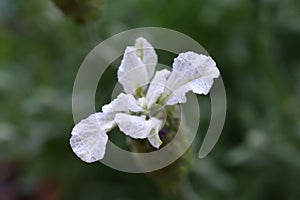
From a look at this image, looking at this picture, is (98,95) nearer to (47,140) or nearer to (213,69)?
(47,140)

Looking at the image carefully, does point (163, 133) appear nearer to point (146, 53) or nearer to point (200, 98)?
point (146, 53)

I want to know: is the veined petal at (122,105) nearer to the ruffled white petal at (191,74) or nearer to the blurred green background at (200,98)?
the ruffled white petal at (191,74)

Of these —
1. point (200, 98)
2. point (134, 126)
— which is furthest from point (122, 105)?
point (200, 98)

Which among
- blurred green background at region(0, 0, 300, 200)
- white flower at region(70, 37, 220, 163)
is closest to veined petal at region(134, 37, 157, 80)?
white flower at region(70, 37, 220, 163)

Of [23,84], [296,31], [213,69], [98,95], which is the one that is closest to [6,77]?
[23,84]

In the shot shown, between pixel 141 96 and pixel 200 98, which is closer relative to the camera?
pixel 141 96

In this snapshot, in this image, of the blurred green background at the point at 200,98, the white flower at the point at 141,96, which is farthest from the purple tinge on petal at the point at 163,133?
the blurred green background at the point at 200,98
